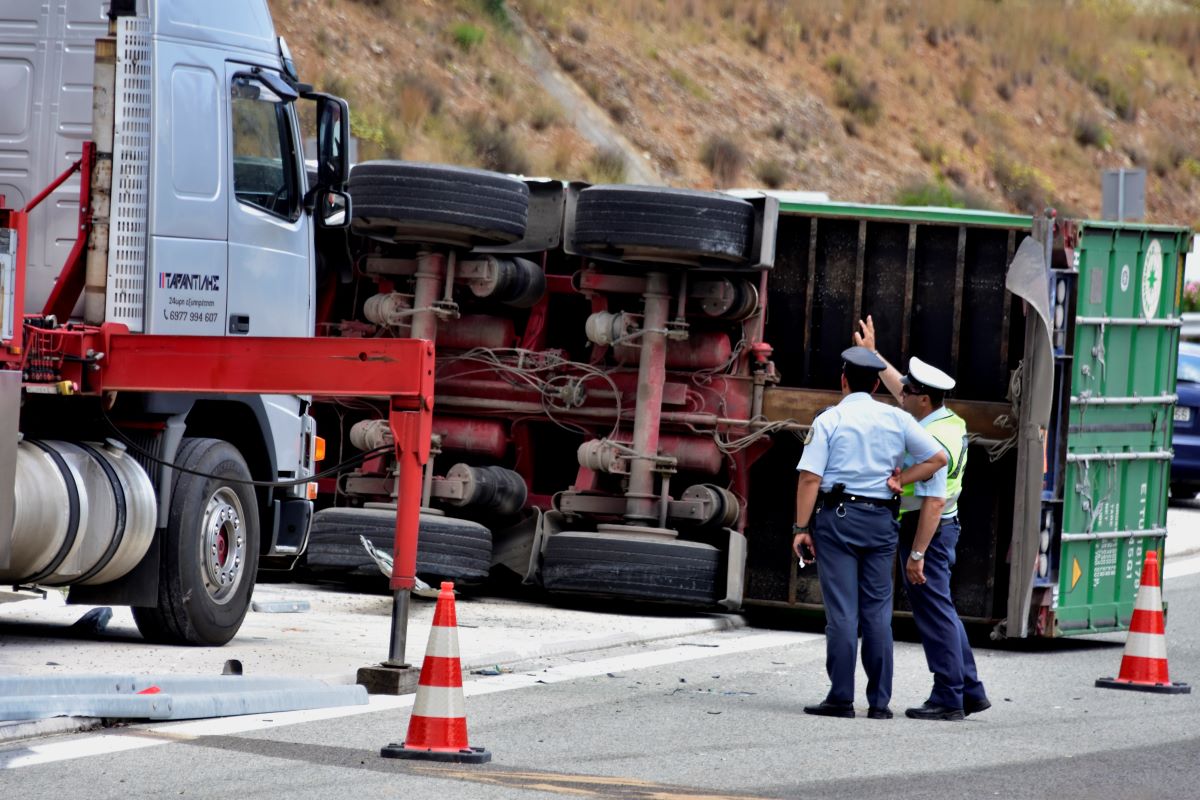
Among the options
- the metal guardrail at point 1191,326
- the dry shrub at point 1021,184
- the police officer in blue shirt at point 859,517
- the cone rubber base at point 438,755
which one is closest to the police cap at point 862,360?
the police officer in blue shirt at point 859,517

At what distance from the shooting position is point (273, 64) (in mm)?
10547

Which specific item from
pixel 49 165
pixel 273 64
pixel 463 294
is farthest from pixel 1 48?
pixel 463 294

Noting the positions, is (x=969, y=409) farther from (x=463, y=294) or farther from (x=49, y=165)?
(x=49, y=165)

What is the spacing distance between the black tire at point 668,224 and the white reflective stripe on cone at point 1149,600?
359 centimetres

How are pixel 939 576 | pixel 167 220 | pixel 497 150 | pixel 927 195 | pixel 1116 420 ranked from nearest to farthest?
pixel 939 576, pixel 167 220, pixel 1116 420, pixel 497 150, pixel 927 195

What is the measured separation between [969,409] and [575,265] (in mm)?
2978

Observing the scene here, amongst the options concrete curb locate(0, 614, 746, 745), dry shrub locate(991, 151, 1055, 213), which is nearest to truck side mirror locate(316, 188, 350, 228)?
concrete curb locate(0, 614, 746, 745)

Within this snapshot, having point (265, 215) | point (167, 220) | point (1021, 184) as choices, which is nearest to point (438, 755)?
point (167, 220)

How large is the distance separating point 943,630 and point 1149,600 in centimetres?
166

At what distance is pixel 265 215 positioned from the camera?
1039 cm

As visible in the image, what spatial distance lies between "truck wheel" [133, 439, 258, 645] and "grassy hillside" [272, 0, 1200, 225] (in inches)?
868

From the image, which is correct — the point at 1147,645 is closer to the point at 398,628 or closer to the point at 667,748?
the point at 667,748

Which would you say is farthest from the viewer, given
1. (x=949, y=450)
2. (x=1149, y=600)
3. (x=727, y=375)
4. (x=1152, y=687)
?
(x=727, y=375)

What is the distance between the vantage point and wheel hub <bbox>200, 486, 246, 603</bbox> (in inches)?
401
